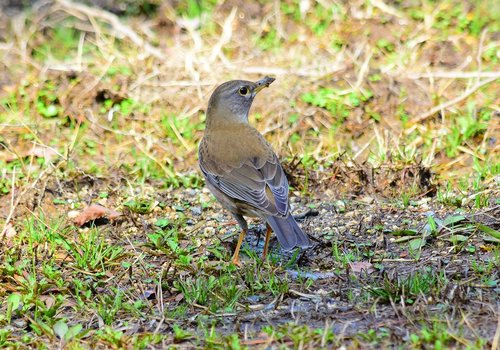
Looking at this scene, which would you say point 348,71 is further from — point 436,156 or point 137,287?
point 137,287

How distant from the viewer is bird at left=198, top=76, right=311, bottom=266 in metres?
6.30

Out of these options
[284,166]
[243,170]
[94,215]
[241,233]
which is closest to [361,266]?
[241,233]

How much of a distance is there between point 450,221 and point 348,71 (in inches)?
160

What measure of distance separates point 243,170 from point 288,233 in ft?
2.68

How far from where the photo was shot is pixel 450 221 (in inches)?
253

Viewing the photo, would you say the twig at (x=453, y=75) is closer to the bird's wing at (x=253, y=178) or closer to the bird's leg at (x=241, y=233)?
the bird's wing at (x=253, y=178)

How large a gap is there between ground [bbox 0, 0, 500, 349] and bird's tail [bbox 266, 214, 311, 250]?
238 millimetres

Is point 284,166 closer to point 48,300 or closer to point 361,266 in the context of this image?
point 361,266

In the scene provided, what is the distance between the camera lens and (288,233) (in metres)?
6.11

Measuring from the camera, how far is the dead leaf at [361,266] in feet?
19.7

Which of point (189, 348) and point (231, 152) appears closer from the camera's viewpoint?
point (189, 348)

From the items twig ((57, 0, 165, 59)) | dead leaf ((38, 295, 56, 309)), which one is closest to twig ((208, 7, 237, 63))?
twig ((57, 0, 165, 59))

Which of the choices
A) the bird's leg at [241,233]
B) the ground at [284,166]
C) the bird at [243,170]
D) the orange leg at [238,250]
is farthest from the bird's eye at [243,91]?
the orange leg at [238,250]

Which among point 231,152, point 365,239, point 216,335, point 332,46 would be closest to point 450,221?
point 365,239
